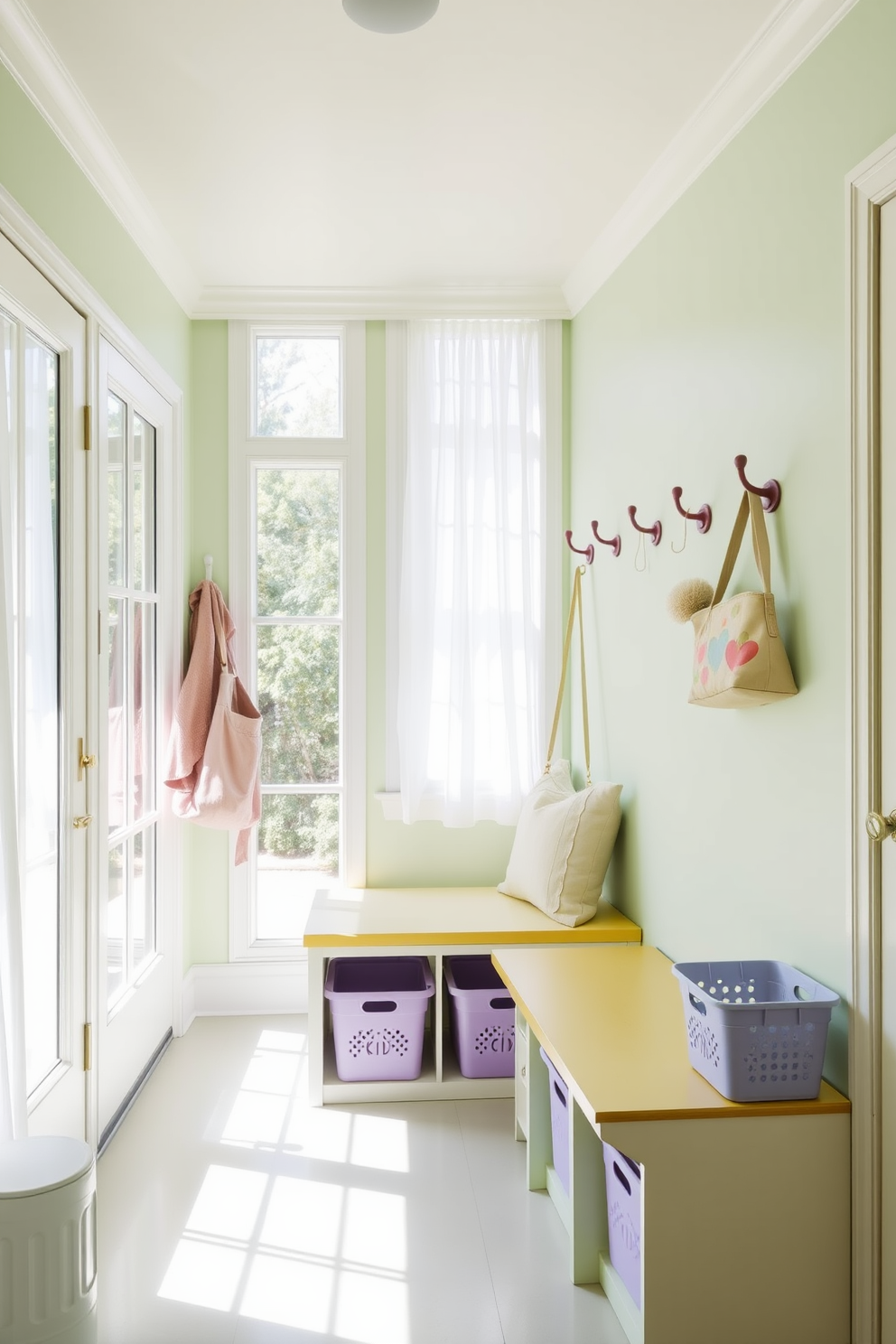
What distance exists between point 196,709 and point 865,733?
2201 mm

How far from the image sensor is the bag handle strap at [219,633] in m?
3.28

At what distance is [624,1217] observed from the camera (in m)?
1.85

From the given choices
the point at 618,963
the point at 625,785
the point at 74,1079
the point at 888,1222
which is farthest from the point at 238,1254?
the point at 625,785

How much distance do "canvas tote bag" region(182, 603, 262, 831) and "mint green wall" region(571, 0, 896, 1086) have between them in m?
1.25

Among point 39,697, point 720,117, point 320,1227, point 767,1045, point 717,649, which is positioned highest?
point 720,117

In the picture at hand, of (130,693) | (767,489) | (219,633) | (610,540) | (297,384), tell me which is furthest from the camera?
(297,384)

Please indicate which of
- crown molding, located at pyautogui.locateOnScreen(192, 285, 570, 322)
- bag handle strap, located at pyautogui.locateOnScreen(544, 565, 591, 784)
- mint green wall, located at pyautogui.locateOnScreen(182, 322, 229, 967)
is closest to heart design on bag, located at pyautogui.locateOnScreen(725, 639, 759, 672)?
bag handle strap, located at pyautogui.locateOnScreen(544, 565, 591, 784)

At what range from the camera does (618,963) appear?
251 cm

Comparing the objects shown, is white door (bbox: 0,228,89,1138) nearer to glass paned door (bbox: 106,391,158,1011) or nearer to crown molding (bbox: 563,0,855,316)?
glass paned door (bbox: 106,391,158,1011)

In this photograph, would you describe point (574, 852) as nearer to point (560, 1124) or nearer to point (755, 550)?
point (560, 1124)

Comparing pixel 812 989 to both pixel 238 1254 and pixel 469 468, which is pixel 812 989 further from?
pixel 469 468

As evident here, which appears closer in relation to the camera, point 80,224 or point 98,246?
point 80,224

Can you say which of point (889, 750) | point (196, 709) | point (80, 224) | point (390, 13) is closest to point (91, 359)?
point (80, 224)

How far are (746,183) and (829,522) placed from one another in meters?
0.87
